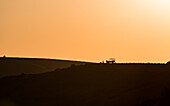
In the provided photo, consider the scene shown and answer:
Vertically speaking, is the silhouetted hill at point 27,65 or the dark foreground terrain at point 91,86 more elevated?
the silhouetted hill at point 27,65

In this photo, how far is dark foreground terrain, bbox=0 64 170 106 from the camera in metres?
34.2

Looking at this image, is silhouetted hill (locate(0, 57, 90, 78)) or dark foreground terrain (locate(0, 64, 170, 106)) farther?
silhouetted hill (locate(0, 57, 90, 78))

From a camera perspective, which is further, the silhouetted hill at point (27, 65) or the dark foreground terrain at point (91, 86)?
the silhouetted hill at point (27, 65)

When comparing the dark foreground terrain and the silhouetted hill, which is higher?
the silhouetted hill

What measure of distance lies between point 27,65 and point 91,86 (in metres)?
21.7

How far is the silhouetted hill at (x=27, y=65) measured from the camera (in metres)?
58.9

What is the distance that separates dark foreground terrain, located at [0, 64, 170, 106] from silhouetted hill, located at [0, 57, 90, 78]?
22.2 feet

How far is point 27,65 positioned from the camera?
6116 centimetres

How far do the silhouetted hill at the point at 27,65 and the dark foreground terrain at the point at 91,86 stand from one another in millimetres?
6778

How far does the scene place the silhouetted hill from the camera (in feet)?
193

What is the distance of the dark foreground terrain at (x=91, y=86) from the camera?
112 feet

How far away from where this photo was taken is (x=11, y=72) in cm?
5881

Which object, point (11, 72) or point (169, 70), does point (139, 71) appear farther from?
point (11, 72)

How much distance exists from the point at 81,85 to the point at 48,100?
5.40m
